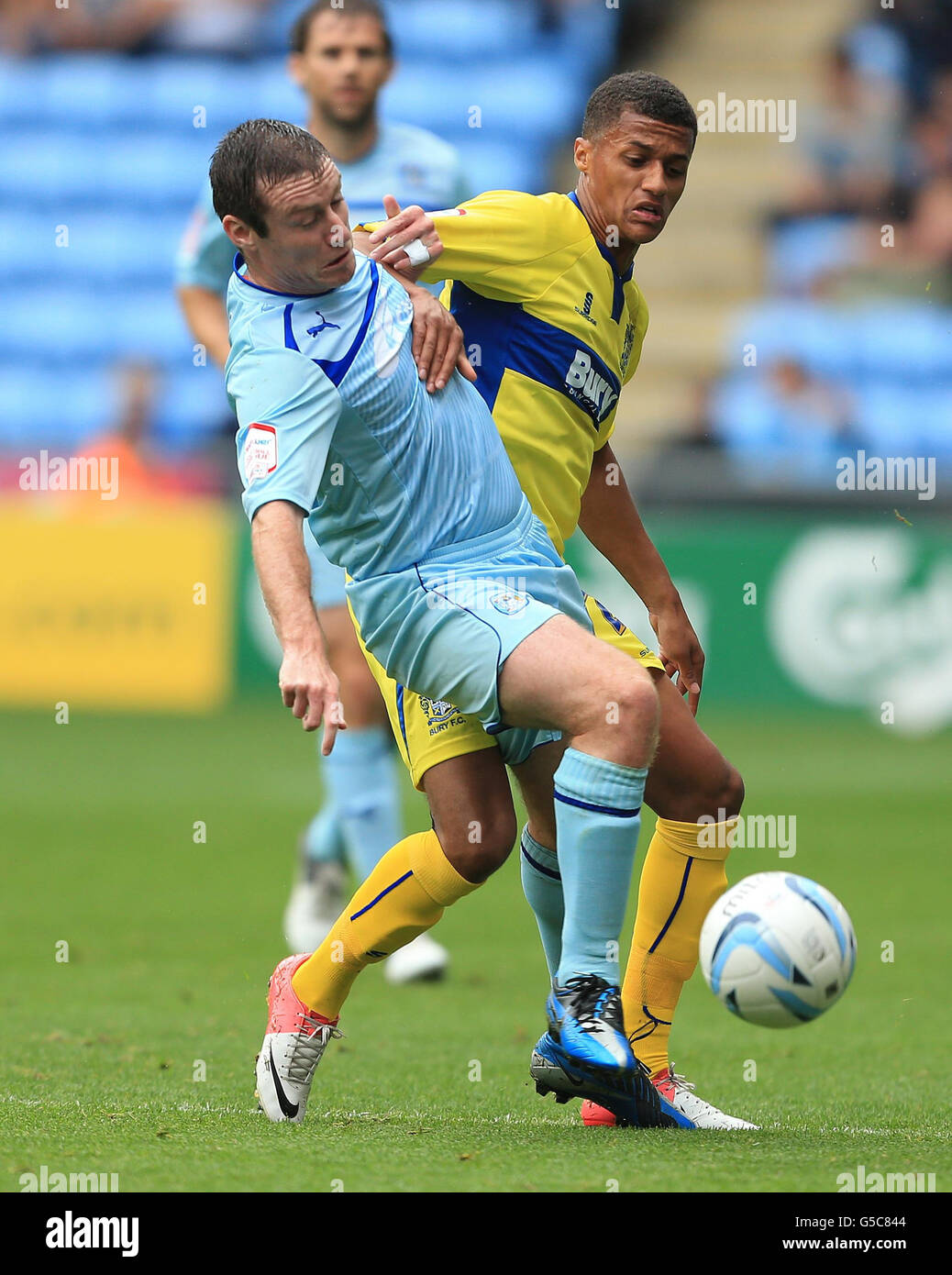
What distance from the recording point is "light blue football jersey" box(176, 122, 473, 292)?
614 cm

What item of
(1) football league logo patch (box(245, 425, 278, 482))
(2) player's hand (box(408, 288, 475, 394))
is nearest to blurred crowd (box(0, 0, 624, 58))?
(2) player's hand (box(408, 288, 475, 394))

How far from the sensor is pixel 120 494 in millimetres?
13008

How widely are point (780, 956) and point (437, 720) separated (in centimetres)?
86

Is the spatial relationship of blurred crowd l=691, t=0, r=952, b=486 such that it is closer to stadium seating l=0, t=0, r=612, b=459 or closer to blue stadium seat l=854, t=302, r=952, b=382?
blue stadium seat l=854, t=302, r=952, b=382

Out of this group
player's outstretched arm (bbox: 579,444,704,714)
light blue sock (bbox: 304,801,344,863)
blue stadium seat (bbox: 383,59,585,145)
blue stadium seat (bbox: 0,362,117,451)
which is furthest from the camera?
blue stadium seat (bbox: 383,59,585,145)

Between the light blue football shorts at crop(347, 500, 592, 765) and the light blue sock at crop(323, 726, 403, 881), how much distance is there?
2.24 meters

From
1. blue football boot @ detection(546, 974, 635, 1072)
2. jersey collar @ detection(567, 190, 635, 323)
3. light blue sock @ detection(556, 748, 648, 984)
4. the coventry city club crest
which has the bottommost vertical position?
blue football boot @ detection(546, 974, 635, 1072)

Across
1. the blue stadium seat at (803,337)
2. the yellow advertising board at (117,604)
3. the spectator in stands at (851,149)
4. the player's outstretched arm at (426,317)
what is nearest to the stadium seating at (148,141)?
the spectator in stands at (851,149)

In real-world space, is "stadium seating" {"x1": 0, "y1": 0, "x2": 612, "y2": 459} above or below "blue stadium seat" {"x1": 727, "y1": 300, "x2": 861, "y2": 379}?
above

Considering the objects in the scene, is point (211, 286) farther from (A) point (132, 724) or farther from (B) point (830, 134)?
(B) point (830, 134)

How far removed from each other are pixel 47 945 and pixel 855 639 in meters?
6.78

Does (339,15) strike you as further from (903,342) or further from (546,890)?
(903,342)

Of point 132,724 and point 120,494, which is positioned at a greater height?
point 120,494
